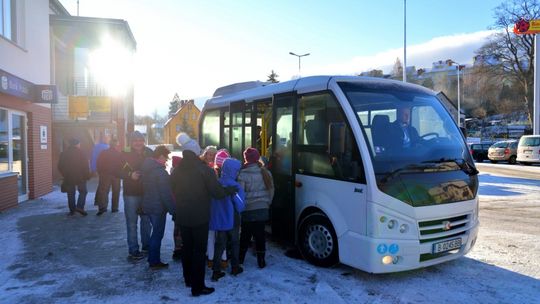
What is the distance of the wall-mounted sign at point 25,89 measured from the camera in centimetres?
902

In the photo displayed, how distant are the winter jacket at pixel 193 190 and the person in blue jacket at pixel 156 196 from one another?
831 millimetres

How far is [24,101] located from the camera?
10875 millimetres

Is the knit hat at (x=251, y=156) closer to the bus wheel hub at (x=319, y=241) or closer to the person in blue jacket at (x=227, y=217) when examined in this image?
the person in blue jacket at (x=227, y=217)

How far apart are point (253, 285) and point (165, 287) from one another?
108 cm

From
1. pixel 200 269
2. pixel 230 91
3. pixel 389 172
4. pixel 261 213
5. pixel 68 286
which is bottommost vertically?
pixel 68 286

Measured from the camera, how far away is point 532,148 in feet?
76.4

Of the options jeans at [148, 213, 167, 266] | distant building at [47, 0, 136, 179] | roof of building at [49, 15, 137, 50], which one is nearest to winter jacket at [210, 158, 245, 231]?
jeans at [148, 213, 167, 266]

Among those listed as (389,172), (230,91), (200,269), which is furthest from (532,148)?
(200,269)

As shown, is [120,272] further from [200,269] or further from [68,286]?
[200,269]

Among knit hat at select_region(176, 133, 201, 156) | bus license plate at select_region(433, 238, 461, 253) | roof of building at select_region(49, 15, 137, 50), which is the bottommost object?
bus license plate at select_region(433, 238, 461, 253)

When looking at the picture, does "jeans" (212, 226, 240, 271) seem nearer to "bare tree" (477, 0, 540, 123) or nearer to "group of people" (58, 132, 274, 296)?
"group of people" (58, 132, 274, 296)

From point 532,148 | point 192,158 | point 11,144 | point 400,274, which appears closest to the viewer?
point 192,158

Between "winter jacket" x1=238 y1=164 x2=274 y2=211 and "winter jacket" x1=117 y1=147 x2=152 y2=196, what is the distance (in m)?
1.46

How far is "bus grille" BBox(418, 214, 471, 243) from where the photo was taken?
4.78 meters
